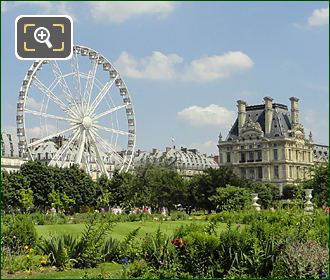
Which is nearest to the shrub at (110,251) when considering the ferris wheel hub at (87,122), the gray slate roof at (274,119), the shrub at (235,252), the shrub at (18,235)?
the shrub at (18,235)

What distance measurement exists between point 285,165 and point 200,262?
99.7 metres

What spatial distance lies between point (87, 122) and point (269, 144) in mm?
63959

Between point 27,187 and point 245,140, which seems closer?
point 27,187

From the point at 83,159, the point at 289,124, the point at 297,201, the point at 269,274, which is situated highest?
the point at 289,124

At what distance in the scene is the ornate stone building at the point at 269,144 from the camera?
4257 inches

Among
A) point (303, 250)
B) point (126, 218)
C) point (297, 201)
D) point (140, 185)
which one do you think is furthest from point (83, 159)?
point (303, 250)

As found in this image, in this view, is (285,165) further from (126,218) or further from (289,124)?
(126,218)

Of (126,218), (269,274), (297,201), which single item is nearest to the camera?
(269,274)

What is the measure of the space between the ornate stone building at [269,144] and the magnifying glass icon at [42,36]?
4107 inches

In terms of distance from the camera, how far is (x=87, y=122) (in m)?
51.5

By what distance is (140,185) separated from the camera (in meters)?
56.7

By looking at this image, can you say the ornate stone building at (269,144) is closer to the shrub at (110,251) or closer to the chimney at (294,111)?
the chimney at (294,111)

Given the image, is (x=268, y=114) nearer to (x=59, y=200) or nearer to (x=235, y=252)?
(x=59, y=200)

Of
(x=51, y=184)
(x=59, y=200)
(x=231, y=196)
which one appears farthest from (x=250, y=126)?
(x=59, y=200)
